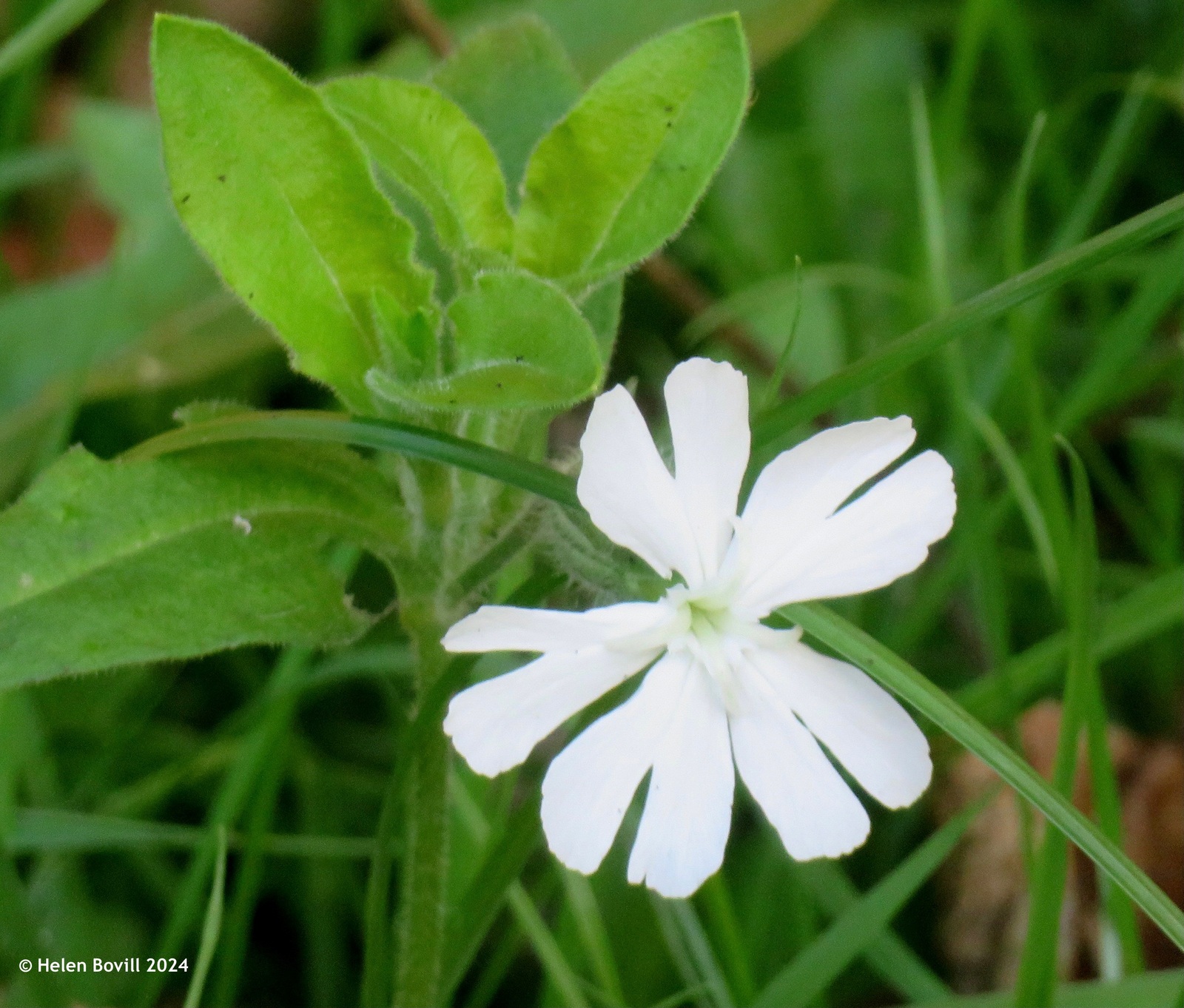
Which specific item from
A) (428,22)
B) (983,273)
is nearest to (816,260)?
(983,273)

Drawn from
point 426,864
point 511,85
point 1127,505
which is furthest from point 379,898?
point 1127,505

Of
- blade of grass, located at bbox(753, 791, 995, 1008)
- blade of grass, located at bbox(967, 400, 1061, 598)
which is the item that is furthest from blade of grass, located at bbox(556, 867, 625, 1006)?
blade of grass, located at bbox(967, 400, 1061, 598)

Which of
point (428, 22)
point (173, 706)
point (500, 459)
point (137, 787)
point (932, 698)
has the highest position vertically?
point (428, 22)

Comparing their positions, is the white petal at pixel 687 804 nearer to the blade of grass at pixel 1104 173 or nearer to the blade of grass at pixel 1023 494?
the blade of grass at pixel 1023 494

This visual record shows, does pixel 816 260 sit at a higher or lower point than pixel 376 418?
higher

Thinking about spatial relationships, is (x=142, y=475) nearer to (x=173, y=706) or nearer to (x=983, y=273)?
(x=173, y=706)

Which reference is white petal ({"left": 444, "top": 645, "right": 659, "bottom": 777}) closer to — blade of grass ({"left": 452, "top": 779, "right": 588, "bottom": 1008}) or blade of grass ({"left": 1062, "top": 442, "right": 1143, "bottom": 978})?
blade of grass ({"left": 452, "top": 779, "right": 588, "bottom": 1008})
